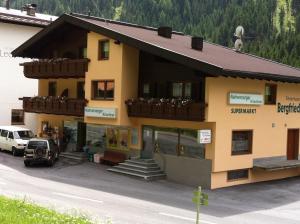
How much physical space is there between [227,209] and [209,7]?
Result: 17122cm

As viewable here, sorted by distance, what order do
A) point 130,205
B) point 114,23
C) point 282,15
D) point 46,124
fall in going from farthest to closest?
point 282,15 < point 46,124 < point 114,23 < point 130,205

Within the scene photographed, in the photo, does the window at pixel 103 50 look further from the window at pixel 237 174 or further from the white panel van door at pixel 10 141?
the window at pixel 237 174

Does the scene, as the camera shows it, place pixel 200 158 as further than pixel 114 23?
No

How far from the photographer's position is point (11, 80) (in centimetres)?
4728

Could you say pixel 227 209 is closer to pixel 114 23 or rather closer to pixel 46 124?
pixel 114 23

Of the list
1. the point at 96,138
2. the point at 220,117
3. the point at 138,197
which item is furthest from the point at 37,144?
the point at 220,117

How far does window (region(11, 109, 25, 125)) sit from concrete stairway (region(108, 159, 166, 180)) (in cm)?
1860

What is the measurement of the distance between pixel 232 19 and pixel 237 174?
418 ft

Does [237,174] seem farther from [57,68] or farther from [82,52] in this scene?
[57,68]

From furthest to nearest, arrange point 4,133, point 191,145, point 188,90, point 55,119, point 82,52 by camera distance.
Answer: point 55,119 < point 4,133 < point 82,52 < point 188,90 < point 191,145

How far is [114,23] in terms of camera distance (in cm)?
3600

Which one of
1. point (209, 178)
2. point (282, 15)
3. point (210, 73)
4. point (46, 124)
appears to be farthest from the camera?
point (282, 15)

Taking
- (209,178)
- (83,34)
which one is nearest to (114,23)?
(83,34)

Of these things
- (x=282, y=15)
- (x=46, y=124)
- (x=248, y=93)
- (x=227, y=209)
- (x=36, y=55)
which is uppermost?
(x=282, y=15)
